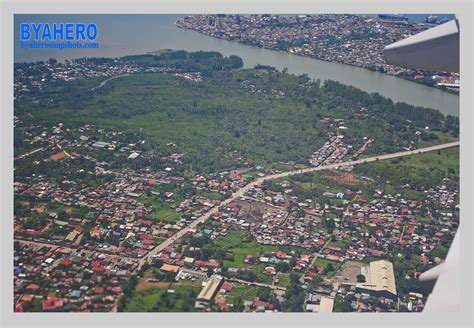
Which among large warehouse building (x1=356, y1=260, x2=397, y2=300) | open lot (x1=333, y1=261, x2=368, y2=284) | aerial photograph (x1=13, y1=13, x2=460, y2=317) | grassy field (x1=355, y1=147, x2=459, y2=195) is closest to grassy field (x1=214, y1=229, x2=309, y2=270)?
aerial photograph (x1=13, y1=13, x2=460, y2=317)

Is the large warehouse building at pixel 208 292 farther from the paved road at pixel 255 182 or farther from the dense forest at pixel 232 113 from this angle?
the dense forest at pixel 232 113

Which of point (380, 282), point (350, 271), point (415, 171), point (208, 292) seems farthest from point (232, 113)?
point (208, 292)

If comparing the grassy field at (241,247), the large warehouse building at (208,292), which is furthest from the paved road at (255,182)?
the large warehouse building at (208,292)

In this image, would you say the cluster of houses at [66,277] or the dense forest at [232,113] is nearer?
the cluster of houses at [66,277]

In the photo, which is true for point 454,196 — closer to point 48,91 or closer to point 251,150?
point 251,150

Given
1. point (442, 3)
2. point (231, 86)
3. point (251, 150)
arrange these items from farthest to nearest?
point (231, 86) → point (251, 150) → point (442, 3)

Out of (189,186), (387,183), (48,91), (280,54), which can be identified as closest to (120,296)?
(189,186)

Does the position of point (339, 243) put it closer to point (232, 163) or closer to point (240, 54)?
point (232, 163)

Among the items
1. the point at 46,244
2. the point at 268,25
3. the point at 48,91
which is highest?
the point at 268,25
